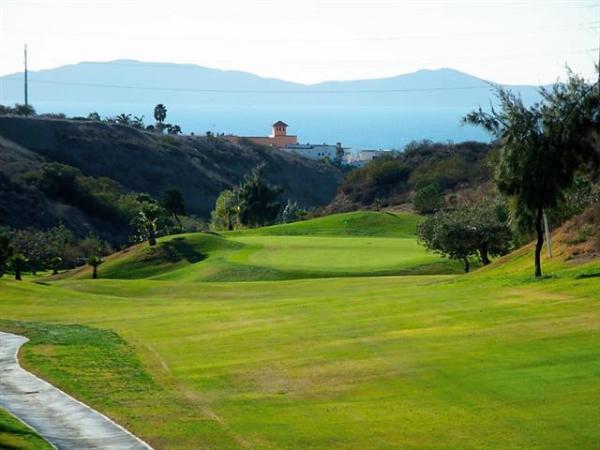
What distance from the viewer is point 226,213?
374ft

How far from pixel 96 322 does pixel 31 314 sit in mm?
4156

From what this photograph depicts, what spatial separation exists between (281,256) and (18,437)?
51115 millimetres

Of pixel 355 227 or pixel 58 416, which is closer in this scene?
pixel 58 416

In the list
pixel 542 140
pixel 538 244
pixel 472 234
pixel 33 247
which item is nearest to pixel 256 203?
pixel 33 247

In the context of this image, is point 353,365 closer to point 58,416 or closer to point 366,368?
point 366,368

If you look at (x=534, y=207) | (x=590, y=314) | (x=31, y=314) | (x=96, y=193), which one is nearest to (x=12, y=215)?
(x=96, y=193)

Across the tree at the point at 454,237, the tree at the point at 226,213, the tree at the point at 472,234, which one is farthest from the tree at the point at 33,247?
the tree at the point at 472,234

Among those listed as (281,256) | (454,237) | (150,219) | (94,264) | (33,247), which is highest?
(454,237)

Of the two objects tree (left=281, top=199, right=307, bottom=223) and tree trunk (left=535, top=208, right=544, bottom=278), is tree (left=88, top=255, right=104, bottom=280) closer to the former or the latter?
tree trunk (left=535, top=208, right=544, bottom=278)

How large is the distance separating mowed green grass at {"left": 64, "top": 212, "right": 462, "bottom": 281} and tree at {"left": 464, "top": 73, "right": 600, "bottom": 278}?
19.8 metres

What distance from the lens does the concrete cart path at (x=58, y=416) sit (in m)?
19.3

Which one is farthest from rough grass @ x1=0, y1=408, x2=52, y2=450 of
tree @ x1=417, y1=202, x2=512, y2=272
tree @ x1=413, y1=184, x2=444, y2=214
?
tree @ x1=413, y1=184, x2=444, y2=214

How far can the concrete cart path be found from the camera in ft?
63.3

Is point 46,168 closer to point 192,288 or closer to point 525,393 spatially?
point 192,288
